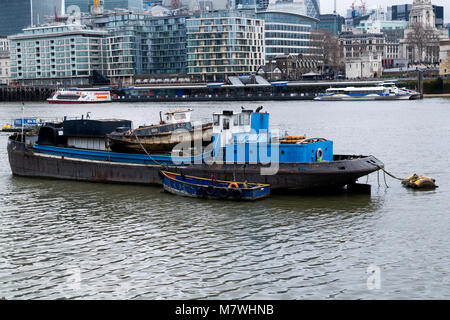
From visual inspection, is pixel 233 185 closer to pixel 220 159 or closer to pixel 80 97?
pixel 220 159

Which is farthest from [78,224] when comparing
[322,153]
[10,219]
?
[322,153]

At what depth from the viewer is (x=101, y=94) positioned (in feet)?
573

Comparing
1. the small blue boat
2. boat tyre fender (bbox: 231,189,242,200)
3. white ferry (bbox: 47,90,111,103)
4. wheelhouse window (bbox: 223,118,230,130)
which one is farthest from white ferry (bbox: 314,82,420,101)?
boat tyre fender (bbox: 231,189,242,200)

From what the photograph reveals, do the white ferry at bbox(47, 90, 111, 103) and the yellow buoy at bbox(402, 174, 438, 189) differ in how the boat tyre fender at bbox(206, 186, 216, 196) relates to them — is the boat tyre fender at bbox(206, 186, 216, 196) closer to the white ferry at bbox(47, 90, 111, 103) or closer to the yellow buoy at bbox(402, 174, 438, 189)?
the yellow buoy at bbox(402, 174, 438, 189)

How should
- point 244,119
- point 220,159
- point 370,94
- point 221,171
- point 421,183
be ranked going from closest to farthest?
point 221,171 < point 421,183 < point 220,159 < point 244,119 < point 370,94

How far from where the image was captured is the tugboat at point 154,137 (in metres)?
40.7

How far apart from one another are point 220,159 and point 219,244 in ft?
37.2

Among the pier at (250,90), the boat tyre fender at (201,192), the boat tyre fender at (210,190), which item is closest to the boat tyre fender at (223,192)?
the boat tyre fender at (210,190)

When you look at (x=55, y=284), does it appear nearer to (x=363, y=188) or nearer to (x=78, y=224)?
(x=78, y=224)

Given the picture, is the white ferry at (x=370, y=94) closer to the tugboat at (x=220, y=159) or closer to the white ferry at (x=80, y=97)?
the white ferry at (x=80, y=97)

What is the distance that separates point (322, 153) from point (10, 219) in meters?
16.8

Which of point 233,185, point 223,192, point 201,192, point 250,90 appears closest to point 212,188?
point 223,192

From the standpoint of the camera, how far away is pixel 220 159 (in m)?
36.3

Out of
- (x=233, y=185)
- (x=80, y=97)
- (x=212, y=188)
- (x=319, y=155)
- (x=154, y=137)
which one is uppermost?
(x=80, y=97)
